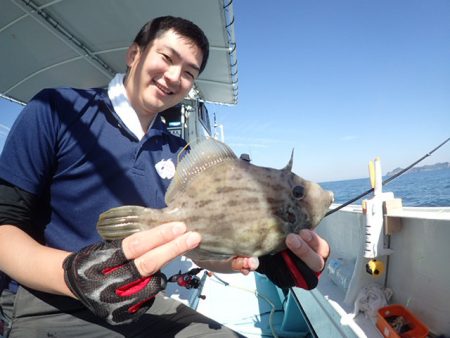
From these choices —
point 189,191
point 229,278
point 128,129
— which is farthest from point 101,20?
point 229,278

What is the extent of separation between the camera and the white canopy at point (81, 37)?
16.6 ft

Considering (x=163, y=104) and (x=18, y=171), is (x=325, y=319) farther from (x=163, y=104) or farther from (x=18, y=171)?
(x=18, y=171)

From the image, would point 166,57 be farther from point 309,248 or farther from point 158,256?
point 309,248

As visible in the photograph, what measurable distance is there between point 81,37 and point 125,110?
5.02 metres

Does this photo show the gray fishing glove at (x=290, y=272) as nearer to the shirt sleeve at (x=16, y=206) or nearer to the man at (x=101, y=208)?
the man at (x=101, y=208)

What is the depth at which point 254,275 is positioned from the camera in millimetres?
7316

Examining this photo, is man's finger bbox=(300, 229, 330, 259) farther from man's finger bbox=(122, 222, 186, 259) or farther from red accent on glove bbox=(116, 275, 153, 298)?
red accent on glove bbox=(116, 275, 153, 298)

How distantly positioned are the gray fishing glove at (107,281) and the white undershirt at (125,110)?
1193mm

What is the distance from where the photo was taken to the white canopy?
5.06 m

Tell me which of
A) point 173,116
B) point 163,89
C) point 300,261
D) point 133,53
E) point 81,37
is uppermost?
point 81,37

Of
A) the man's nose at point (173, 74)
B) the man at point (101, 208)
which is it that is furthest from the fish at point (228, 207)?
the man's nose at point (173, 74)

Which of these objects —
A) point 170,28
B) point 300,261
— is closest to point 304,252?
point 300,261

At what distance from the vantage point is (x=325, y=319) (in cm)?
350

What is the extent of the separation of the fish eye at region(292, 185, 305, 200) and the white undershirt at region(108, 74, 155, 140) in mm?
1405
